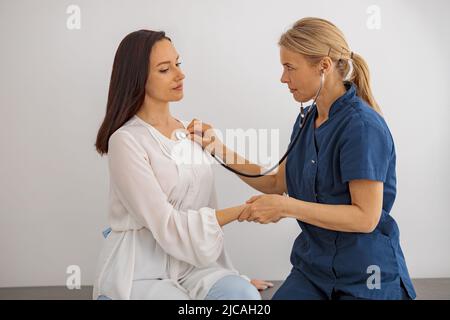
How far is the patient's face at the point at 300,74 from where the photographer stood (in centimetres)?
165

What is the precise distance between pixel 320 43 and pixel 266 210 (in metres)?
0.48

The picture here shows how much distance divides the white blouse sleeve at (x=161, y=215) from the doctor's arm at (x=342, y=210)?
0.47 feet

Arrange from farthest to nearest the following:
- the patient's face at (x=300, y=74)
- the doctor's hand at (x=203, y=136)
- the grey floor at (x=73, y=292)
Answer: the grey floor at (x=73, y=292) < the doctor's hand at (x=203, y=136) < the patient's face at (x=300, y=74)

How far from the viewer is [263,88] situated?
92.8 inches

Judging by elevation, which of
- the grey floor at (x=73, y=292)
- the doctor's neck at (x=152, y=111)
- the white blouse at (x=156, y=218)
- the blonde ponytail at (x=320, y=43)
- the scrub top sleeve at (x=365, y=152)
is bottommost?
the grey floor at (x=73, y=292)

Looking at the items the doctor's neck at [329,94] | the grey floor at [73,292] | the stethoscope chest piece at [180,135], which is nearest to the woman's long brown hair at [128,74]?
the stethoscope chest piece at [180,135]

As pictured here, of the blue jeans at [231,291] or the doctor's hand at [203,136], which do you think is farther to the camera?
the doctor's hand at [203,136]

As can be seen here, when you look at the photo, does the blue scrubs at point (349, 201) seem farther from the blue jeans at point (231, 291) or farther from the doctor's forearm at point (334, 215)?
the blue jeans at point (231, 291)

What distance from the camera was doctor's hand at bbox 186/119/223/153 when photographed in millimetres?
1772

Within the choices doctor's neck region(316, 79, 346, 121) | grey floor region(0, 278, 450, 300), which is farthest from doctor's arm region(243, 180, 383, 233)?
grey floor region(0, 278, 450, 300)

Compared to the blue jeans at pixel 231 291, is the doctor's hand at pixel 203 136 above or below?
above

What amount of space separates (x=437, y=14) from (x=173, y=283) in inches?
63.1

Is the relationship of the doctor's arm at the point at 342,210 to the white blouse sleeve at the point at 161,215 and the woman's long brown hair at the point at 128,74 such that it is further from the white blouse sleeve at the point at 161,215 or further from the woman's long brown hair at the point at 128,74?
the woman's long brown hair at the point at 128,74

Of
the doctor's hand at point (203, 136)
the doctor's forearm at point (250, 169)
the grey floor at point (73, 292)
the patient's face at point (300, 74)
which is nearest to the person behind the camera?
the patient's face at point (300, 74)
